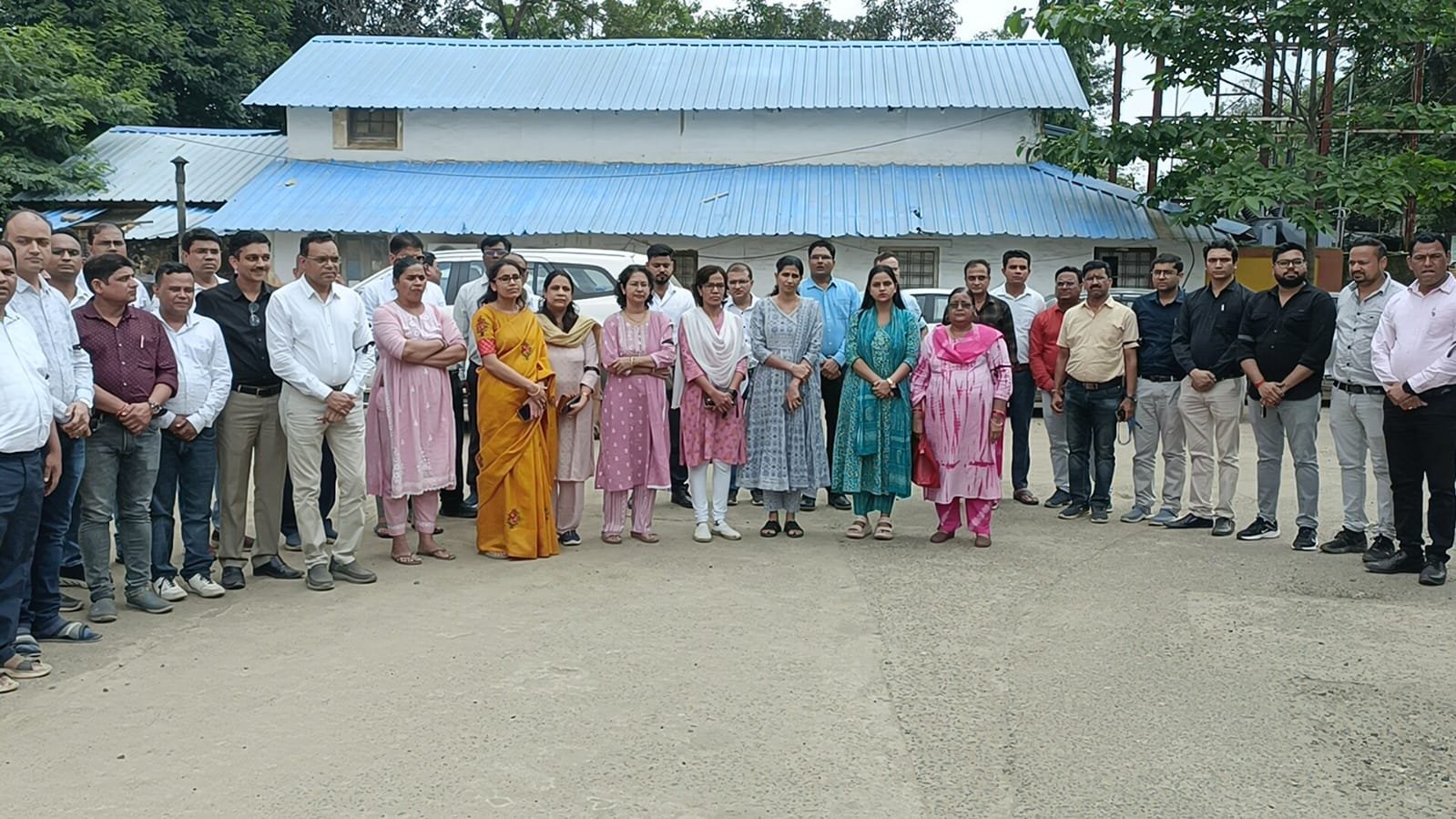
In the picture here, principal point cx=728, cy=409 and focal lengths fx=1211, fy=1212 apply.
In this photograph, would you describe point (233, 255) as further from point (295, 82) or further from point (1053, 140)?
point (295, 82)

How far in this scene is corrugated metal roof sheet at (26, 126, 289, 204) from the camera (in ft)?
68.0

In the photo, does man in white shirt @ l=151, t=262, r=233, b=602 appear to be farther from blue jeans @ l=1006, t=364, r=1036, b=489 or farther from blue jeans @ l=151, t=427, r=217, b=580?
blue jeans @ l=1006, t=364, r=1036, b=489

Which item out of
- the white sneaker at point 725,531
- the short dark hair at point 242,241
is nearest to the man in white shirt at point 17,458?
the short dark hair at point 242,241

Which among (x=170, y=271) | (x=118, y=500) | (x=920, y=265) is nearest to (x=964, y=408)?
(x=170, y=271)

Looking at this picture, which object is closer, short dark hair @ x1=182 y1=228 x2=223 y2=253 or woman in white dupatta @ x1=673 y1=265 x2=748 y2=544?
short dark hair @ x1=182 y1=228 x2=223 y2=253

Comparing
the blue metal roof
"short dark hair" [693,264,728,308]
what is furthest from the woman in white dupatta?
the blue metal roof

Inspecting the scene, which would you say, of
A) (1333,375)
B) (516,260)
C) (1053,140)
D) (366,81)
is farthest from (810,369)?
(366,81)

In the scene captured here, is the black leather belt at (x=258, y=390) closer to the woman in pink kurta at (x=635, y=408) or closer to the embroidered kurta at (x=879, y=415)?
the woman in pink kurta at (x=635, y=408)

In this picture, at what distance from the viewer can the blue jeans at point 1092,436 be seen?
834 cm

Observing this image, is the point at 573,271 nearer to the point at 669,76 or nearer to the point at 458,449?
the point at 458,449

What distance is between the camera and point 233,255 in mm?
6438

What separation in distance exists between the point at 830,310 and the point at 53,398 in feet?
16.7

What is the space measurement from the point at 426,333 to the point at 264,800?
11.8 ft

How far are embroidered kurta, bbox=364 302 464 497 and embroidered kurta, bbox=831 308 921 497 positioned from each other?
241 centimetres
